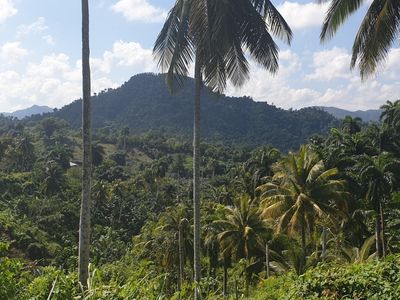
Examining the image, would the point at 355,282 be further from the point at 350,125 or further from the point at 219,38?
the point at 350,125

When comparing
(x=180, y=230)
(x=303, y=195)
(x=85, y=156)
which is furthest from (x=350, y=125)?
(x=85, y=156)

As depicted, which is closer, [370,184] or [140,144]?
[370,184]

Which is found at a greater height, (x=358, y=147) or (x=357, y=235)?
(x=358, y=147)

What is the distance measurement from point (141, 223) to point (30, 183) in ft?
58.0

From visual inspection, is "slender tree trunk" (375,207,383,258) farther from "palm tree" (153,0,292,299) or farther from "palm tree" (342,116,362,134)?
"palm tree" (342,116,362,134)

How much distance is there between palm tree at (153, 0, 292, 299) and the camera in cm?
1312

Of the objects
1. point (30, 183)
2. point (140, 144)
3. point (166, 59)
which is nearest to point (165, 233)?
point (166, 59)

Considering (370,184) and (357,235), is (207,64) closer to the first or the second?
(370,184)

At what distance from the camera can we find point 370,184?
30000mm

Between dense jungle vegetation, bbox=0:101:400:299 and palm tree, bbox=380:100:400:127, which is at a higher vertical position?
palm tree, bbox=380:100:400:127

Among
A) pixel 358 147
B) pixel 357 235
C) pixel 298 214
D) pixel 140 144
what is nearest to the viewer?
pixel 298 214

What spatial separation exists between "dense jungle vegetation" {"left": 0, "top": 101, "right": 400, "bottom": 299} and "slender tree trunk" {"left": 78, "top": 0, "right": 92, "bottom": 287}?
46 cm

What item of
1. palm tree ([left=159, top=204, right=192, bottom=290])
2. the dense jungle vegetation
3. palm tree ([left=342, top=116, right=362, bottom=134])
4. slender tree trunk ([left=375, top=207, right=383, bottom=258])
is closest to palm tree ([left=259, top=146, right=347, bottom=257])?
the dense jungle vegetation

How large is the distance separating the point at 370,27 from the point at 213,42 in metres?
4.33
